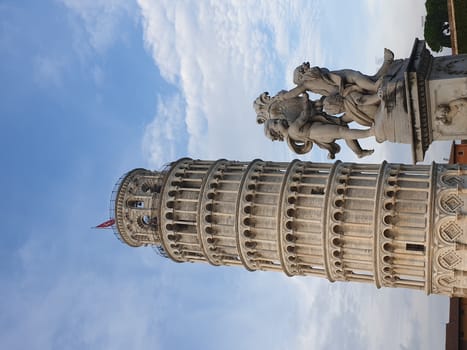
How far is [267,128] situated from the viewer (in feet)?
82.4

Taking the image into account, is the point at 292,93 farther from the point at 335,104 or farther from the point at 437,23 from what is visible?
the point at 437,23

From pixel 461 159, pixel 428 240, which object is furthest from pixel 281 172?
pixel 461 159

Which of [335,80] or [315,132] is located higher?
[335,80]

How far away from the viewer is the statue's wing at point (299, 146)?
79.2 feet

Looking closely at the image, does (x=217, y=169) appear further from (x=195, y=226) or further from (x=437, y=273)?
(x=437, y=273)

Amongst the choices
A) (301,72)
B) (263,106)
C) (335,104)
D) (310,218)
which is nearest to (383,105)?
(335,104)

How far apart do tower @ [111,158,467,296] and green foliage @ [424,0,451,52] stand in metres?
34.3

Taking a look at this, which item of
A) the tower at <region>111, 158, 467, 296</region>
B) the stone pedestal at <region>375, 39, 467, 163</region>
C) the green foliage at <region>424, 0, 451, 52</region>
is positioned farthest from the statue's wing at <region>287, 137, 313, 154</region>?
the green foliage at <region>424, 0, 451, 52</region>

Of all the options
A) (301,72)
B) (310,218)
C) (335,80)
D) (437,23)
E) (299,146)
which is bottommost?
(310,218)

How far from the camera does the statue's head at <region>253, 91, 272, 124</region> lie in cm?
2617

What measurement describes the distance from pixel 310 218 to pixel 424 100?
1512 cm

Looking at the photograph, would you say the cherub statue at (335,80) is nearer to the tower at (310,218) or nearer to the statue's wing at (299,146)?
the statue's wing at (299,146)

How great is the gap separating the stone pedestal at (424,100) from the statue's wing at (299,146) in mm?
5511

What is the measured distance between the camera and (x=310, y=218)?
1252 inches
